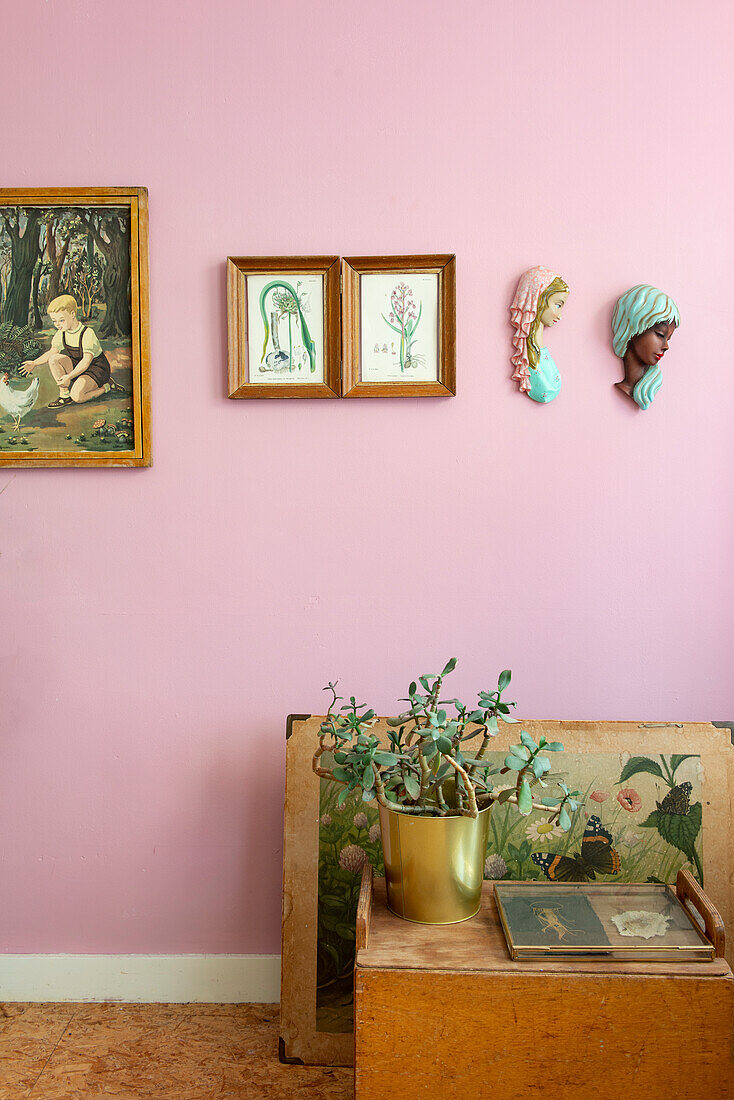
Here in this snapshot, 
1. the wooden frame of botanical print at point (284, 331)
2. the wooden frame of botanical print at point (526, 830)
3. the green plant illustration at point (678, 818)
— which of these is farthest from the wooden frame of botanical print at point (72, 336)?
the green plant illustration at point (678, 818)

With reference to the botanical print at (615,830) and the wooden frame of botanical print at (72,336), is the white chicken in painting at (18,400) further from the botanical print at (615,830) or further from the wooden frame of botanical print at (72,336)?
the botanical print at (615,830)

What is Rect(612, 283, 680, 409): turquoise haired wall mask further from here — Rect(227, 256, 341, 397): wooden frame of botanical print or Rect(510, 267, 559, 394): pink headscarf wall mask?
Rect(227, 256, 341, 397): wooden frame of botanical print

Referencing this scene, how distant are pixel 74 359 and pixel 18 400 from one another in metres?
0.16

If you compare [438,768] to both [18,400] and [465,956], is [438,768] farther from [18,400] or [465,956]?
[18,400]

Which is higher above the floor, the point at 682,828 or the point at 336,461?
the point at 336,461

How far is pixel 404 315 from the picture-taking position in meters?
1.79

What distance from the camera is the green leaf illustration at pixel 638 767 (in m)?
1.68

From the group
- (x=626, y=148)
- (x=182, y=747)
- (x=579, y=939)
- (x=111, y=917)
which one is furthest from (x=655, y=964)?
(x=626, y=148)

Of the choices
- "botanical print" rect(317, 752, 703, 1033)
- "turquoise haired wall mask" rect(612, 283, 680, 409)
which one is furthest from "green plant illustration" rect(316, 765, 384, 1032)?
"turquoise haired wall mask" rect(612, 283, 680, 409)

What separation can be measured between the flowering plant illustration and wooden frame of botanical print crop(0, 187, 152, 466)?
1.85ft

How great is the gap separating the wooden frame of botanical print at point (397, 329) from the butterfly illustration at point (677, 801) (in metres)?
0.98

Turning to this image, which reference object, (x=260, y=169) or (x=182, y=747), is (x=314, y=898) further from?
(x=260, y=169)

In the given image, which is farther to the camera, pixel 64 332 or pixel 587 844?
pixel 64 332

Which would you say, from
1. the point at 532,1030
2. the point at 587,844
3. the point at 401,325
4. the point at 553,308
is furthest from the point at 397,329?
the point at 532,1030
